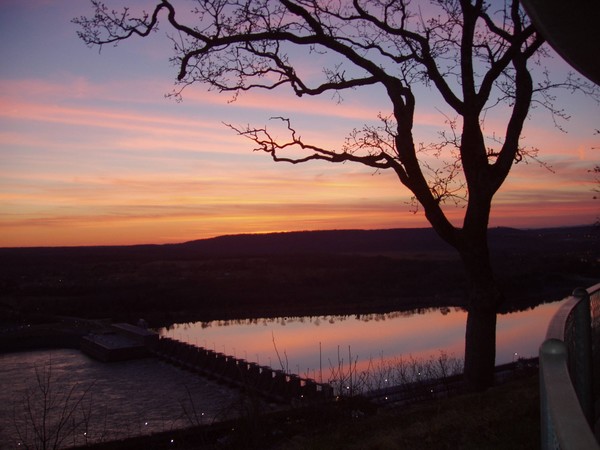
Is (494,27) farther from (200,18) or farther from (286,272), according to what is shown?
(286,272)

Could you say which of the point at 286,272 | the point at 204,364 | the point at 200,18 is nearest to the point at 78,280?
the point at 286,272

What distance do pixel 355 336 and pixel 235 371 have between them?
41.7 ft

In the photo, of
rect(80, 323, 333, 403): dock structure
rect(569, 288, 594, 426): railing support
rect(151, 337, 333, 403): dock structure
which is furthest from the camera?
rect(80, 323, 333, 403): dock structure

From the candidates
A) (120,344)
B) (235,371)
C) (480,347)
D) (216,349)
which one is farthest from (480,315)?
(120,344)

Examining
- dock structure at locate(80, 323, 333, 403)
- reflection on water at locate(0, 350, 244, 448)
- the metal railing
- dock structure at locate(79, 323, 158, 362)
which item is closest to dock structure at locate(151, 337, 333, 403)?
dock structure at locate(80, 323, 333, 403)

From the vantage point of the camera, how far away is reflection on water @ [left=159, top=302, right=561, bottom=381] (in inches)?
1158

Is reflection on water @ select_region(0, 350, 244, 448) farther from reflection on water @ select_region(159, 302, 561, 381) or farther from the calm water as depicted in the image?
reflection on water @ select_region(159, 302, 561, 381)

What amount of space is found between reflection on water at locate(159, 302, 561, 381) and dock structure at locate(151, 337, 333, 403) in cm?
219

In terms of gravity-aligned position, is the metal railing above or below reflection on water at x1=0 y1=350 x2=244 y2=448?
above

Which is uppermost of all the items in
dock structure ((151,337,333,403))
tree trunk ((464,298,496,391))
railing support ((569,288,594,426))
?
railing support ((569,288,594,426))

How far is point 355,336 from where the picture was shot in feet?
119

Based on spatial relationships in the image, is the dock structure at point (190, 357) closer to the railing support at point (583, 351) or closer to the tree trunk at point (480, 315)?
the tree trunk at point (480, 315)

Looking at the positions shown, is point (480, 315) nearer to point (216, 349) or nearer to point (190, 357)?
point (190, 357)

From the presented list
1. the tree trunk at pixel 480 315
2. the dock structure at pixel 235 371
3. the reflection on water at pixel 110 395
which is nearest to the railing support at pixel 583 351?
the tree trunk at pixel 480 315
